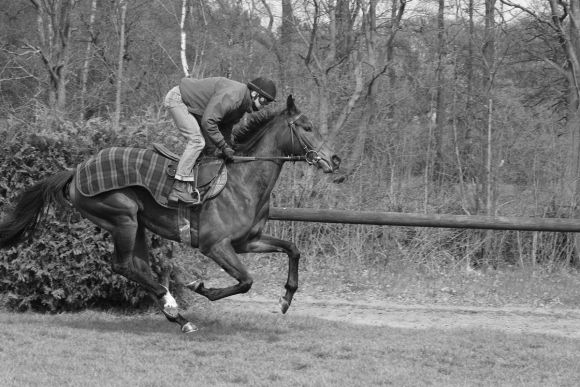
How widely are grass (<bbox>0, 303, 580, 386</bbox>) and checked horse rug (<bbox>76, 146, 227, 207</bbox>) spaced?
1.36 m

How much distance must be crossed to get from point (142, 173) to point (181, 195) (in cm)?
49

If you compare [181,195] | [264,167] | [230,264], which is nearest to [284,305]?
[230,264]

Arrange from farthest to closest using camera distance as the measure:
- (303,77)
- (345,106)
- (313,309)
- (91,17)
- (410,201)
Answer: (91,17)
(303,77)
(345,106)
(410,201)
(313,309)

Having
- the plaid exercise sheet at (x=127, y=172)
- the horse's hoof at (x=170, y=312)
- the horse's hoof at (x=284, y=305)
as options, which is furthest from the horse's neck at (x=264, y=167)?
the horse's hoof at (x=170, y=312)

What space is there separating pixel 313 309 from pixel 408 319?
119cm

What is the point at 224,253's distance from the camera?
634 centimetres

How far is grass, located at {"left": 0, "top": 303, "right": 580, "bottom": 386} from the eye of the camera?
516cm

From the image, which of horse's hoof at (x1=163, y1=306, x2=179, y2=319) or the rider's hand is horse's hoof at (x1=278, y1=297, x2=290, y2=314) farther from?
the rider's hand

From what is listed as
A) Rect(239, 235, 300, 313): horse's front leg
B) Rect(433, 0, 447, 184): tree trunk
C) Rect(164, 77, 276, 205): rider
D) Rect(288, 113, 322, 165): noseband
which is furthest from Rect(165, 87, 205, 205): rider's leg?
Rect(433, 0, 447, 184): tree trunk

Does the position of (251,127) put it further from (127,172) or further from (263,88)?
(127,172)

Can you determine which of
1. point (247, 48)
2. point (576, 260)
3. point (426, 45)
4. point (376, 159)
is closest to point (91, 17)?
point (247, 48)

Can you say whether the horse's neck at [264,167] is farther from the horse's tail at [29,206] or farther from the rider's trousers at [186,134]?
the horse's tail at [29,206]

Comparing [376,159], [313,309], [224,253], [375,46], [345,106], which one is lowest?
[313,309]

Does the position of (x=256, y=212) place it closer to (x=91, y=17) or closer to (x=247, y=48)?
(x=247, y=48)
